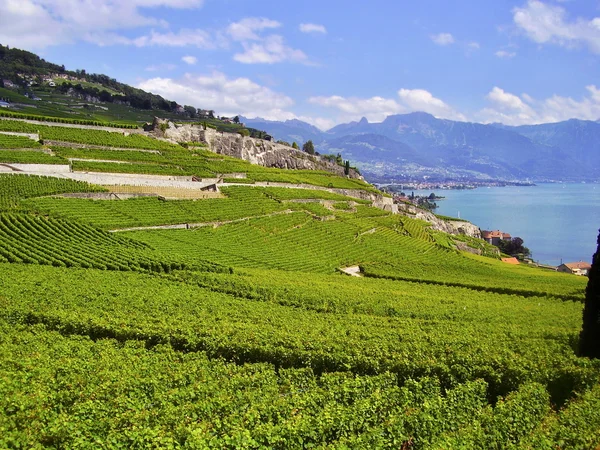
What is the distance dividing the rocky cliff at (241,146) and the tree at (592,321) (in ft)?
276

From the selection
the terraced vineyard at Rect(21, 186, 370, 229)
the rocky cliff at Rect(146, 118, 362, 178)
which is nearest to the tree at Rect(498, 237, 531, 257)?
the rocky cliff at Rect(146, 118, 362, 178)

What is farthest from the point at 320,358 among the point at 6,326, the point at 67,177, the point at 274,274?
the point at 67,177

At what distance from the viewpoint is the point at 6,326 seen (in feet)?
57.7

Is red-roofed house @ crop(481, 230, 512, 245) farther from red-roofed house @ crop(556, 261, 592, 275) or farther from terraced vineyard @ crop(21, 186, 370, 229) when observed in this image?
terraced vineyard @ crop(21, 186, 370, 229)

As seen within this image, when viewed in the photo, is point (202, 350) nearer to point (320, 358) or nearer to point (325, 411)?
point (320, 358)

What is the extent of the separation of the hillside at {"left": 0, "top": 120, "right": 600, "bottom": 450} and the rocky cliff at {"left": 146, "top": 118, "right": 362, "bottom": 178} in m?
51.2

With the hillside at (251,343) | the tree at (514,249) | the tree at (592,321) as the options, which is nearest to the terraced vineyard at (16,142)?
the hillside at (251,343)

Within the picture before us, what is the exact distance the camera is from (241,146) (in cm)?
11544

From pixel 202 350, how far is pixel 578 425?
39.9 feet

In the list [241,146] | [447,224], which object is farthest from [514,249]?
[241,146]

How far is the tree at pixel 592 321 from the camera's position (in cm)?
1802

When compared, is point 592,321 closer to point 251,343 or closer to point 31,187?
point 251,343

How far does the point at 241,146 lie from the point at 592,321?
104 metres

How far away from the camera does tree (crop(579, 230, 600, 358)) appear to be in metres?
18.0
